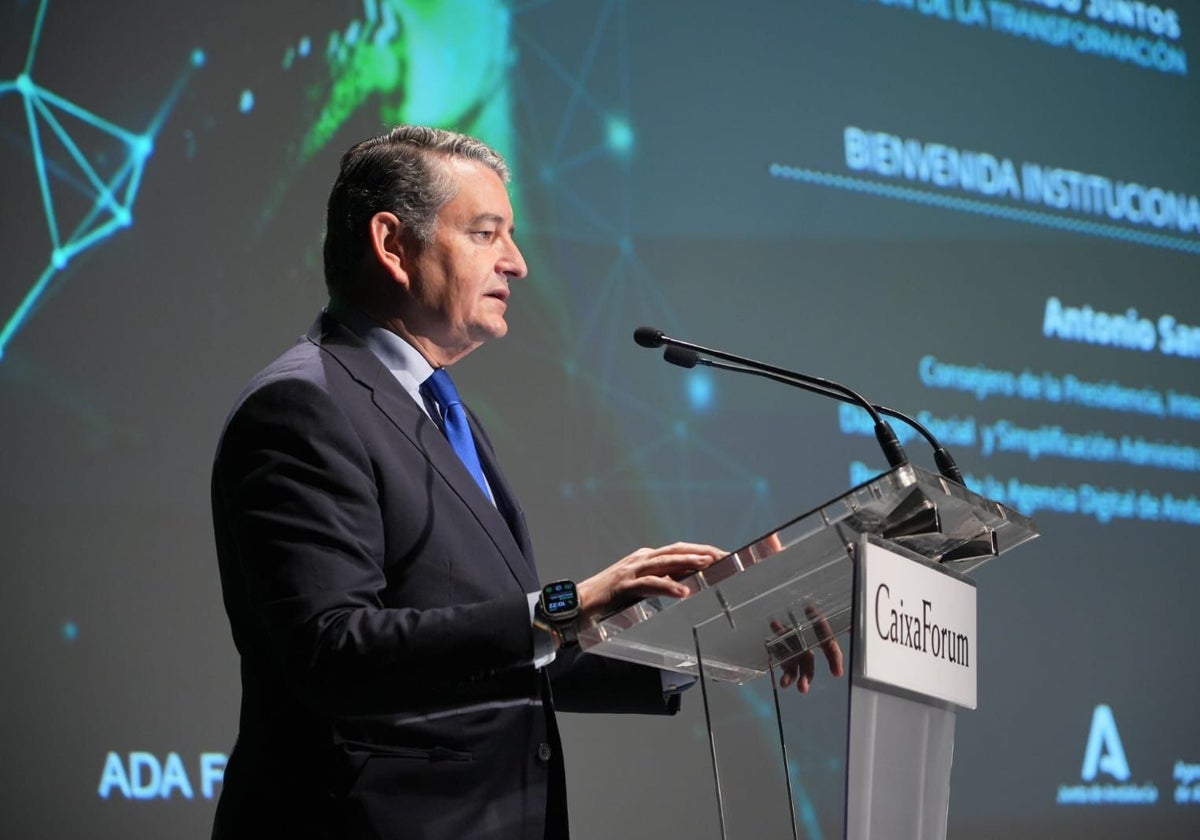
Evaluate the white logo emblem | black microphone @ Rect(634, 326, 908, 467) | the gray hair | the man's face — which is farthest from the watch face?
the white logo emblem

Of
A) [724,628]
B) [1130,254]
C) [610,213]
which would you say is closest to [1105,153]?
[1130,254]

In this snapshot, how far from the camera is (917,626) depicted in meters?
1.67

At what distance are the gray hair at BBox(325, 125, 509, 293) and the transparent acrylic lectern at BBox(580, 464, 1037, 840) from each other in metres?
0.83

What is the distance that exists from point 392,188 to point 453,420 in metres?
0.38

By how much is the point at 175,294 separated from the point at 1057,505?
8.82 feet

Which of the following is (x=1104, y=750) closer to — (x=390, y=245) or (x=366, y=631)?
(x=390, y=245)

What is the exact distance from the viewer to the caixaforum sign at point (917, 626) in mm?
1563

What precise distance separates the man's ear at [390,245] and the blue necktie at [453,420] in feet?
0.55

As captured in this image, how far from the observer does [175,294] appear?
3.19 m

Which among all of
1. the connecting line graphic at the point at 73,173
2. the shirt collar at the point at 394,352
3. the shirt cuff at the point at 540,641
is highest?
the connecting line graphic at the point at 73,173

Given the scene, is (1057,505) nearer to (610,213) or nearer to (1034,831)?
(1034,831)

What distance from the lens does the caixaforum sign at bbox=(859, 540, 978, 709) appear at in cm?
156

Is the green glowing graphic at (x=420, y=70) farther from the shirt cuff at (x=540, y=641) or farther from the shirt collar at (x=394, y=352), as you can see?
the shirt cuff at (x=540, y=641)

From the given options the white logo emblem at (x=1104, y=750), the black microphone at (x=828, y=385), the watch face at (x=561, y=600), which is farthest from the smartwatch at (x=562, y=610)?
the white logo emblem at (x=1104, y=750)
